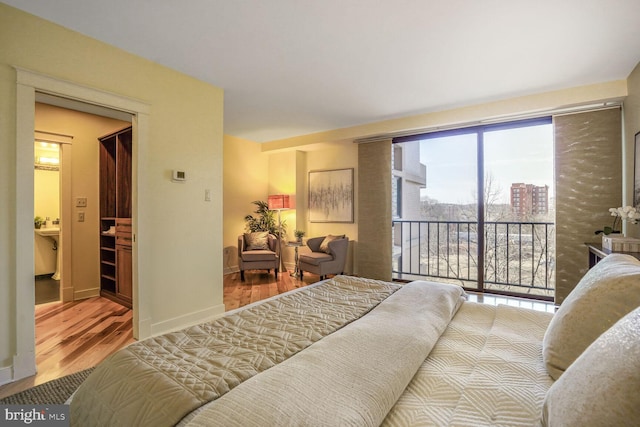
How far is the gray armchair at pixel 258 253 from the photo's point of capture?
189 inches

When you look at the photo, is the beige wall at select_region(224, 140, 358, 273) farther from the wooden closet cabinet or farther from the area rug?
the area rug

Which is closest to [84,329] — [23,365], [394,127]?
[23,365]

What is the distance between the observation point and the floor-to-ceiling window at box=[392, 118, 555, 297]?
3.98m

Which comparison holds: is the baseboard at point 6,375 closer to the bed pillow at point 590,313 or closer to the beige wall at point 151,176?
the beige wall at point 151,176

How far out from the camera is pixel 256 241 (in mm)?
5188

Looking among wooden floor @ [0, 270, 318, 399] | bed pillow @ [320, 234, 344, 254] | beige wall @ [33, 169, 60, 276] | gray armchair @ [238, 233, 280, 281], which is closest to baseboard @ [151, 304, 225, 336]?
wooden floor @ [0, 270, 318, 399]

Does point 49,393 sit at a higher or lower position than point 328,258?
lower

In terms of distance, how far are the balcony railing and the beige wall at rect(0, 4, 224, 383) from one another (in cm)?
336

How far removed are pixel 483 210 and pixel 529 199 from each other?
2.18ft

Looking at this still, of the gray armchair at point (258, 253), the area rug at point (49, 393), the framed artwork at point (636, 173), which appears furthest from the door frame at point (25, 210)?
the framed artwork at point (636, 173)

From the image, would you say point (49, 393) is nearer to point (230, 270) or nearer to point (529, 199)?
point (230, 270)

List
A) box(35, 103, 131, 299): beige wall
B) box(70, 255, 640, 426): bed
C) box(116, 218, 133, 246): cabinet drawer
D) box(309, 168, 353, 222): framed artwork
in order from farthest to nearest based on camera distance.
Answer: box(309, 168, 353, 222): framed artwork, box(35, 103, 131, 299): beige wall, box(116, 218, 133, 246): cabinet drawer, box(70, 255, 640, 426): bed

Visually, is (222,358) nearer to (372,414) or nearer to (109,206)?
(372,414)

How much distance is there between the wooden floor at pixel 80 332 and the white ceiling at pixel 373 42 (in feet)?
8.23
